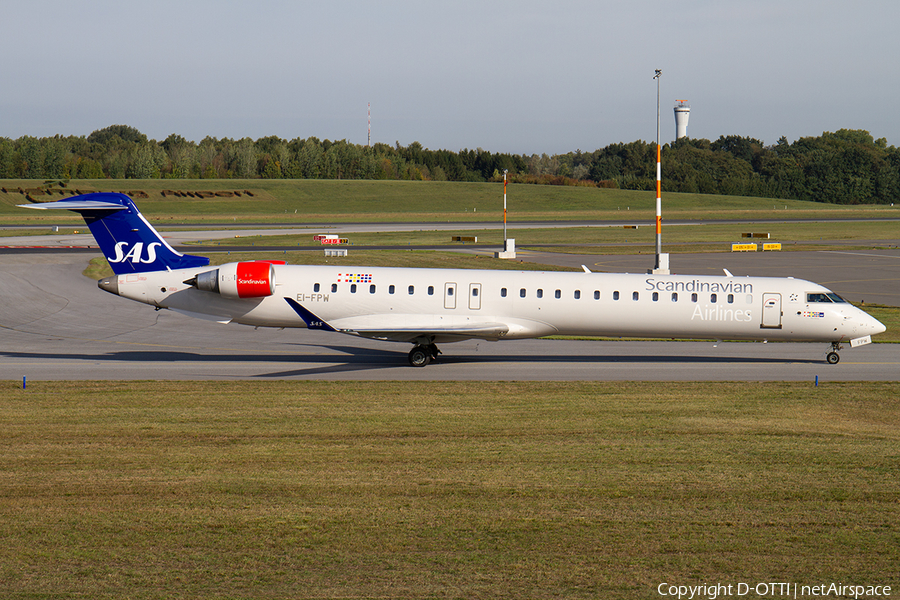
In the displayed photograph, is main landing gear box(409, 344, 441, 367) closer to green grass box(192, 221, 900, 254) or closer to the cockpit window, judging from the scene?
the cockpit window

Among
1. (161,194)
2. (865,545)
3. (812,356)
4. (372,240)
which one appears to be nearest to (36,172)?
(161,194)

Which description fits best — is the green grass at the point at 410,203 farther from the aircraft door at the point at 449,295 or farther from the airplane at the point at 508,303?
the aircraft door at the point at 449,295

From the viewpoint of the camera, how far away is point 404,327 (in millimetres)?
23562

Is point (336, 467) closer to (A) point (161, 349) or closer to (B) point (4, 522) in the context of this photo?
(B) point (4, 522)

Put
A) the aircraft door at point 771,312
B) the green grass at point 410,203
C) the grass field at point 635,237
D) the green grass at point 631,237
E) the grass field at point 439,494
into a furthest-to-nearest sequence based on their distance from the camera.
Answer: the green grass at point 410,203 < the green grass at point 631,237 < the grass field at point 635,237 < the aircraft door at point 771,312 < the grass field at point 439,494

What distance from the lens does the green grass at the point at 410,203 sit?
126m

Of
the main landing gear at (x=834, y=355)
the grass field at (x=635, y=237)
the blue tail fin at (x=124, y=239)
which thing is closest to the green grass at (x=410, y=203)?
the grass field at (x=635, y=237)

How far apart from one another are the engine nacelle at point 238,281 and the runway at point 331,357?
2.21 meters

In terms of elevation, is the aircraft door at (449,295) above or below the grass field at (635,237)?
below

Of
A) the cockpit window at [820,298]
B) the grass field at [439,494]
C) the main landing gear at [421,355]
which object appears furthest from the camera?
the main landing gear at [421,355]

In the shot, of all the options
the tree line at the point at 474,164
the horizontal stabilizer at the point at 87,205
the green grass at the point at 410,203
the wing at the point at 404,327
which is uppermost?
the tree line at the point at 474,164

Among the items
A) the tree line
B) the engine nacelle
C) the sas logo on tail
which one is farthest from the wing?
the tree line

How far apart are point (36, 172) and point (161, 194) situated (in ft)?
119

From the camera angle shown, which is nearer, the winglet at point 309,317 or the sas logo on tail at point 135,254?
the winglet at point 309,317
